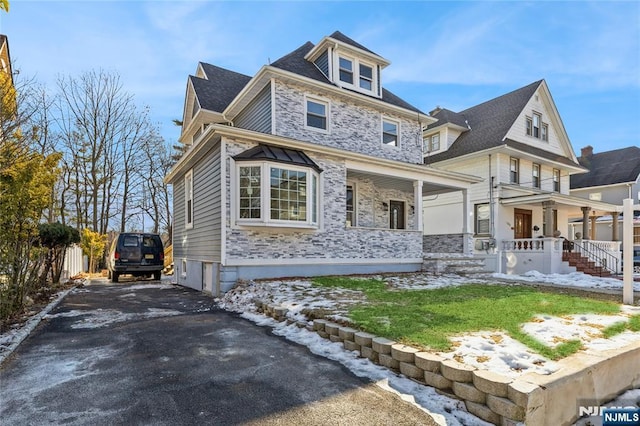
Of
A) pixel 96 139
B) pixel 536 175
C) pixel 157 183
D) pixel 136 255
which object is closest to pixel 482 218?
pixel 536 175

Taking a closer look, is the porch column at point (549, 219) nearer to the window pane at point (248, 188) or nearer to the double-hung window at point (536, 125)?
the double-hung window at point (536, 125)

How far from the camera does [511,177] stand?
17031 mm

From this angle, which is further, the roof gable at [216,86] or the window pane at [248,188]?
the roof gable at [216,86]

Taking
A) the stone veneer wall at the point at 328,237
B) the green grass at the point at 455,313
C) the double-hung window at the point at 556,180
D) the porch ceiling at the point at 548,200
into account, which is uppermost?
the double-hung window at the point at 556,180

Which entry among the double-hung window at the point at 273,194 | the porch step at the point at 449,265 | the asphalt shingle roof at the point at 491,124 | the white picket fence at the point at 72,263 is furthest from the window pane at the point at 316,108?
the white picket fence at the point at 72,263

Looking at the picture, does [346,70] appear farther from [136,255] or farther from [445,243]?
[136,255]

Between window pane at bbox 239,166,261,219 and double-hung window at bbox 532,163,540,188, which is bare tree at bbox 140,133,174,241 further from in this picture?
double-hung window at bbox 532,163,540,188

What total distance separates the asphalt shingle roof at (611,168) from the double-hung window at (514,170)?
13087 millimetres

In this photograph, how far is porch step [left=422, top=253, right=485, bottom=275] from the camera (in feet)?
39.7

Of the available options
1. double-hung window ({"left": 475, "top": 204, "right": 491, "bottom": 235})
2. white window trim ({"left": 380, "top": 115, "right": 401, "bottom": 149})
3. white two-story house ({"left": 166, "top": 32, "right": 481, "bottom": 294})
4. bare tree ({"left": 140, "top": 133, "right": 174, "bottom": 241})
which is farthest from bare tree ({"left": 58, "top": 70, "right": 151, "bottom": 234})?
double-hung window ({"left": 475, "top": 204, "right": 491, "bottom": 235})

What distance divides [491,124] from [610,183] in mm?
13638

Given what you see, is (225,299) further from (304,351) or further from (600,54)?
(600,54)

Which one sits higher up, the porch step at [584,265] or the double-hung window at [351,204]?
the double-hung window at [351,204]

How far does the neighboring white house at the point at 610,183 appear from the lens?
23.9m
